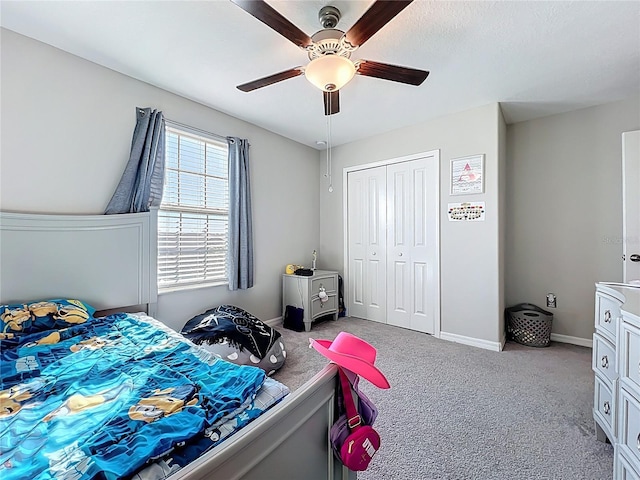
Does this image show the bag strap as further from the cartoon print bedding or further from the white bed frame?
the cartoon print bedding

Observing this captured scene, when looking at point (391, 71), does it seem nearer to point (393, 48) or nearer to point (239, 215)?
point (393, 48)

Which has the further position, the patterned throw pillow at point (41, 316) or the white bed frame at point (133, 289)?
the patterned throw pillow at point (41, 316)

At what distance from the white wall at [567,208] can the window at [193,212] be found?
11.4ft

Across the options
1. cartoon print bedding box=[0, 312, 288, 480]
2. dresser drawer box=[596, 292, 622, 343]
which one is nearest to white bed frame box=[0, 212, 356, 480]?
cartoon print bedding box=[0, 312, 288, 480]

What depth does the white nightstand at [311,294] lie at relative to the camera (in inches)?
135

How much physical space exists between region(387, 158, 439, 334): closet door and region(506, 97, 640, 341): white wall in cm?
99

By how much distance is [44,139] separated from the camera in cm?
200

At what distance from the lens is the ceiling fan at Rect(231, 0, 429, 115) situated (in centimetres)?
134

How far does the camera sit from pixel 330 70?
1.66m

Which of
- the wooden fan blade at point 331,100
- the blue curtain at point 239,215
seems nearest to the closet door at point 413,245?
the wooden fan blade at point 331,100

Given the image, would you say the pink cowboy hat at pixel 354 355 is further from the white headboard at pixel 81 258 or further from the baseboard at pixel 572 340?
the baseboard at pixel 572 340

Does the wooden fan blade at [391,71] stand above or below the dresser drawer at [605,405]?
above

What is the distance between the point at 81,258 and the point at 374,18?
8.16 feet

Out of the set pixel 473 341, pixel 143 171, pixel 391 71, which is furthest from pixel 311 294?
pixel 391 71
